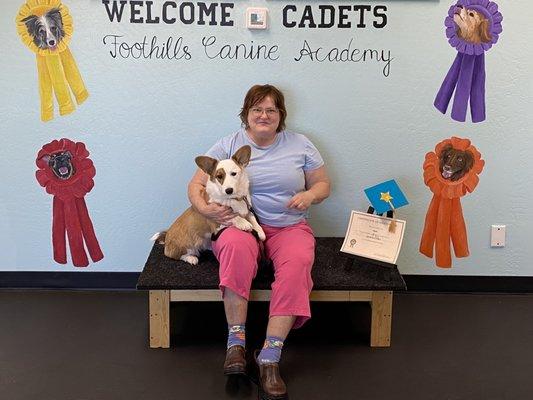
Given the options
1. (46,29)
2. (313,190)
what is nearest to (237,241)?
(313,190)

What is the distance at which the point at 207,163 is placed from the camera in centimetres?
229

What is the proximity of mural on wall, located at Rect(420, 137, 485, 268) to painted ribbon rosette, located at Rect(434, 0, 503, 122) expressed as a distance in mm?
157

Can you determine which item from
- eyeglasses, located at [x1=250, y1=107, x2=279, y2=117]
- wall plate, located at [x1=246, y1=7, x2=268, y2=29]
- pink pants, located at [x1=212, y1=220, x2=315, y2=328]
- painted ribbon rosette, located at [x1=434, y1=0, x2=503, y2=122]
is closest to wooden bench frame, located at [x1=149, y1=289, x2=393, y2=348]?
pink pants, located at [x1=212, y1=220, x2=315, y2=328]

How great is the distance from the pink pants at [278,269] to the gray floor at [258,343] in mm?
265

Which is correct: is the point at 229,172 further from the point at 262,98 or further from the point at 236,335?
the point at 236,335

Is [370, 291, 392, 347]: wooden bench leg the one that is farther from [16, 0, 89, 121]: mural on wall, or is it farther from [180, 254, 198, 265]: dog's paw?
[16, 0, 89, 121]: mural on wall

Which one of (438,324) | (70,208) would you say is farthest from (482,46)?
(70,208)

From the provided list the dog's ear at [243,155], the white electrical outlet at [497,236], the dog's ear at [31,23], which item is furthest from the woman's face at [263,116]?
the white electrical outlet at [497,236]

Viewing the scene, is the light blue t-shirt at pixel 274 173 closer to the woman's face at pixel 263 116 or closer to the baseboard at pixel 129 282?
the woman's face at pixel 263 116

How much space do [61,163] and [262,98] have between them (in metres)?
1.02

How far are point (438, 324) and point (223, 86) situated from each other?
143 cm

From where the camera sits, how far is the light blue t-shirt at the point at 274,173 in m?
2.46

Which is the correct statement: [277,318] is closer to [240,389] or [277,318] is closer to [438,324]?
[240,389]

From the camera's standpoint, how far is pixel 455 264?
9.57ft
